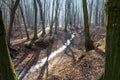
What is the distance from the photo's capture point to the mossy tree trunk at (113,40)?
4.07 meters

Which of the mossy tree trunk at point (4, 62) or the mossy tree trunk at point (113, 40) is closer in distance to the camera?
the mossy tree trunk at point (113, 40)

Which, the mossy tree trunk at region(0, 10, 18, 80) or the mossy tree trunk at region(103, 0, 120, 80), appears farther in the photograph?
the mossy tree trunk at region(0, 10, 18, 80)

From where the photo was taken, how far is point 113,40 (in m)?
4.16

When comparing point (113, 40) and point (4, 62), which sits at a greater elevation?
point (113, 40)


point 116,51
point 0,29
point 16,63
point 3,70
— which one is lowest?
point 16,63

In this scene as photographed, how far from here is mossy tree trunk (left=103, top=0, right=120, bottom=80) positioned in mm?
4070

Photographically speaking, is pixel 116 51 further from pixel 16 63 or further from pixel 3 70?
pixel 16 63

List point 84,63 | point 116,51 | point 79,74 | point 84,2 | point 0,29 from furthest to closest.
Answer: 1. point 84,2
2. point 84,63
3. point 79,74
4. point 0,29
5. point 116,51

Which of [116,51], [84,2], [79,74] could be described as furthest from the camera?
[84,2]

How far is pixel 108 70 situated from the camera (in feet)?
14.3

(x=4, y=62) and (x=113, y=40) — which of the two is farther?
(x=4, y=62)

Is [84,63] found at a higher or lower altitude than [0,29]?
lower

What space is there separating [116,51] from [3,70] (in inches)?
97.5

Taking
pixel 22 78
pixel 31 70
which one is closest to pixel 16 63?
pixel 31 70
